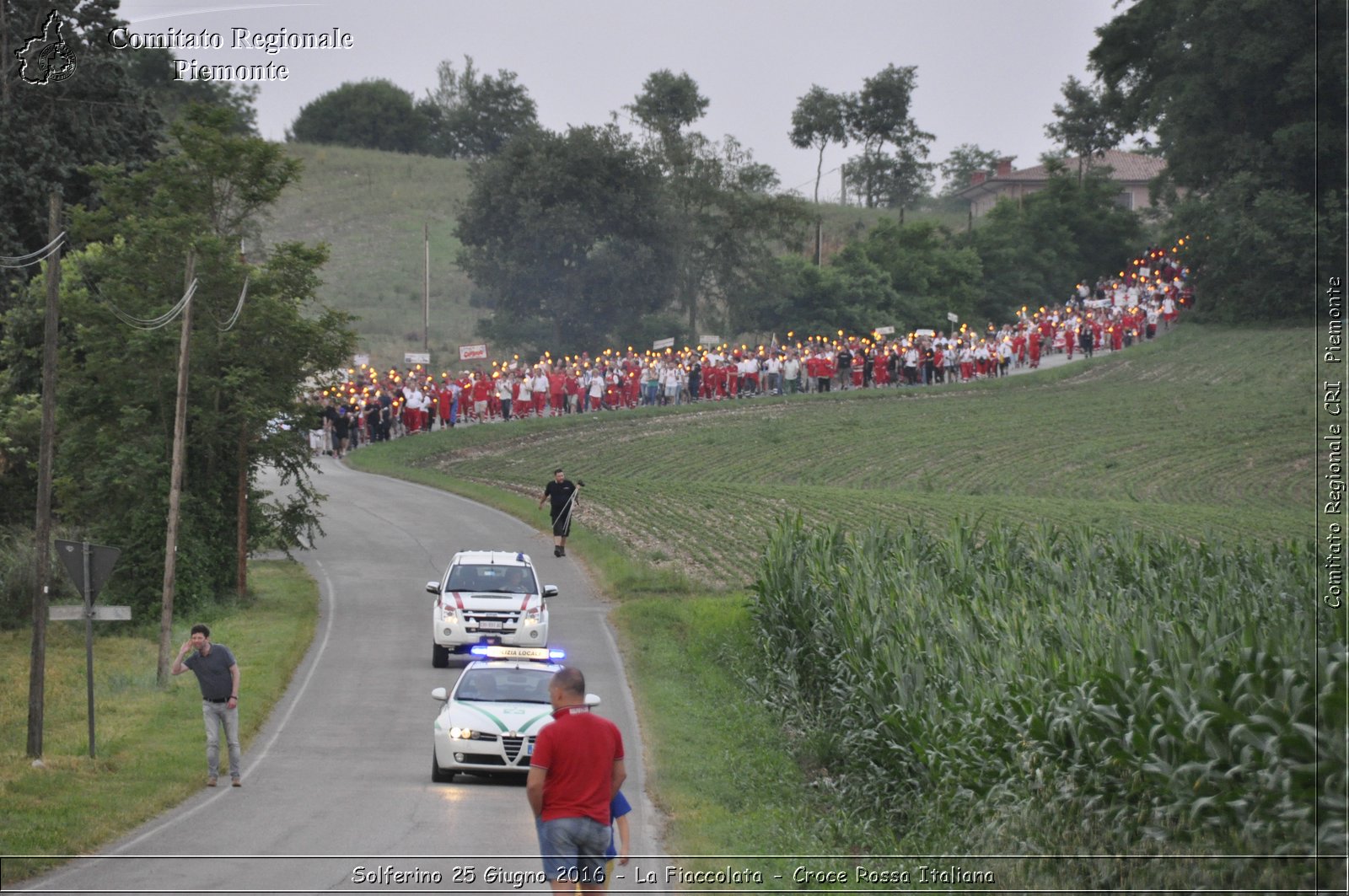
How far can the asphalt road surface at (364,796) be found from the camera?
13742 millimetres

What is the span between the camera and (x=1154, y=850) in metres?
11.4

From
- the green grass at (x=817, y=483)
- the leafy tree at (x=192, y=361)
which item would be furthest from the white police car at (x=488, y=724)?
the leafy tree at (x=192, y=361)

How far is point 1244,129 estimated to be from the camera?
230ft

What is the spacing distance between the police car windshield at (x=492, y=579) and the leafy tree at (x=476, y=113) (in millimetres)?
48284

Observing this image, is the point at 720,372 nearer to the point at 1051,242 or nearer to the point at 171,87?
the point at 1051,242

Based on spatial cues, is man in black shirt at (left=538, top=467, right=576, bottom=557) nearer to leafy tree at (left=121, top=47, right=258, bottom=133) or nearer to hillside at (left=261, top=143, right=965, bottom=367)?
hillside at (left=261, top=143, right=965, bottom=367)

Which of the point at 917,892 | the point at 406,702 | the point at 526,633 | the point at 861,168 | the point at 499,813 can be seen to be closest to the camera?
the point at 917,892

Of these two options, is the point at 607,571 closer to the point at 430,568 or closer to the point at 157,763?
the point at 430,568

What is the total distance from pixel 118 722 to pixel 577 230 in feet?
156

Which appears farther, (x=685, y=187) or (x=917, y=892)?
(x=685, y=187)

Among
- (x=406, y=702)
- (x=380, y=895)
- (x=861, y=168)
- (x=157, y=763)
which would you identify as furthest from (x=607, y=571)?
(x=861, y=168)

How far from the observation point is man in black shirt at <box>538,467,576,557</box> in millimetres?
36812

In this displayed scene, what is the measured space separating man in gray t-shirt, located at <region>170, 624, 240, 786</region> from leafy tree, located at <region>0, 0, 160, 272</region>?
80.4 feet

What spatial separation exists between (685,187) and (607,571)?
4189 centimetres
